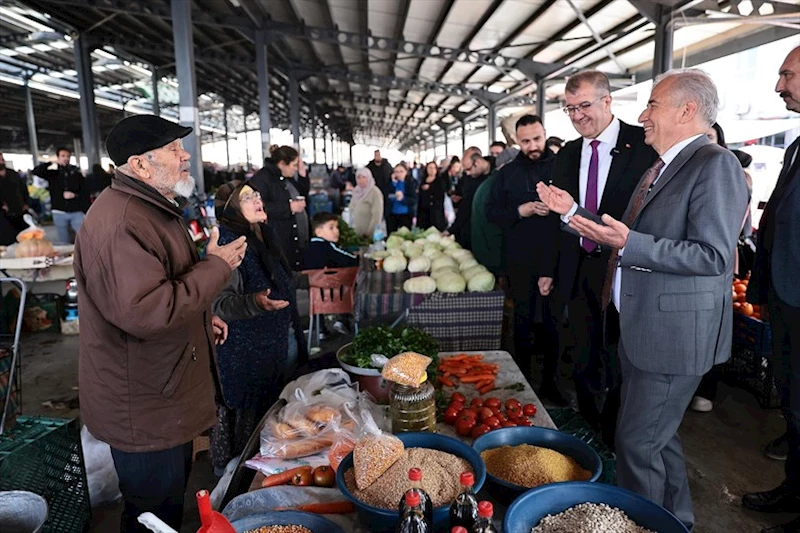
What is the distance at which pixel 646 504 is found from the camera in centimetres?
141

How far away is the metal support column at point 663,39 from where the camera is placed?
246 inches

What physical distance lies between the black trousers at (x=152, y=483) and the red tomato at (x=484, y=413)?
A: 120 centimetres

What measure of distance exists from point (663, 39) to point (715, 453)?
4933 mm

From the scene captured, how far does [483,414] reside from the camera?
7.45ft

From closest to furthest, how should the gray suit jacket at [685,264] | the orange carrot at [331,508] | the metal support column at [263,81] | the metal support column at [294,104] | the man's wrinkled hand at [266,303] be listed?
the orange carrot at [331,508]
the gray suit jacket at [685,264]
the man's wrinkled hand at [266,303]
the metal support column at [263,81]
the metal support column at [294,104]

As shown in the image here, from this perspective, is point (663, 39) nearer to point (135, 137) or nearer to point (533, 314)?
point (533, 314)

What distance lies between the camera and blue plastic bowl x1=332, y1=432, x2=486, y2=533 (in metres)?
1.43

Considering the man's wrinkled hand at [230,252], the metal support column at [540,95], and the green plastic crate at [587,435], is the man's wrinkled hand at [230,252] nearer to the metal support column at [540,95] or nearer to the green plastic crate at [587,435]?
the green plastic crate at [587,435]

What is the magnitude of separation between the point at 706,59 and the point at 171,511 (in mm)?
9274

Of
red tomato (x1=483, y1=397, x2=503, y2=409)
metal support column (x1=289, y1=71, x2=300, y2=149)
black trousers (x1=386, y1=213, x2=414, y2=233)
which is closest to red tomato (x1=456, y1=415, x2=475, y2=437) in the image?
red tomato (x1=483, y1=397, x2=503, y2=409)

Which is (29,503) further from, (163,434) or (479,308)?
(479,308)

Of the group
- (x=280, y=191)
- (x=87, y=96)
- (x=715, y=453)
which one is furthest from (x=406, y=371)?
(x=87, y=96)

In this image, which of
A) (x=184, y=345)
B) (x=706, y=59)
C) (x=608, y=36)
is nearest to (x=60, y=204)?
(x=184, y=345)

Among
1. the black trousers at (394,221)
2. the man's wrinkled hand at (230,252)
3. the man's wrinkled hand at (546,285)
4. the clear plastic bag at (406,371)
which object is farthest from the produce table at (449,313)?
the black trousers at (394,221)
